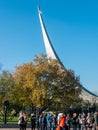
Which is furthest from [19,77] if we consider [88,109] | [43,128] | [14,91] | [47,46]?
[47,46]

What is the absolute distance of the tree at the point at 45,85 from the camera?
59.0m

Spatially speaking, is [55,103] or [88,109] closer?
[55,103]

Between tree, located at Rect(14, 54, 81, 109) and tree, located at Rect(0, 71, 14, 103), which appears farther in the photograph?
tree, located at Rect(0, 71, 14, 103)

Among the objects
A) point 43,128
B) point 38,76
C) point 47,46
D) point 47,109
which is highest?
point 47,46

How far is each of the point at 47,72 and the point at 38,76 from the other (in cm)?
133

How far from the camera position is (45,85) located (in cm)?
5903

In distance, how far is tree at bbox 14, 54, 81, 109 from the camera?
2322 inches

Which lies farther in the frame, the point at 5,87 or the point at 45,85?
the point at 5,87

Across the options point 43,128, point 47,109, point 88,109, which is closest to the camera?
point 43,128

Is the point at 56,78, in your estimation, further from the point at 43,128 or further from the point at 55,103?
the point at 43,128

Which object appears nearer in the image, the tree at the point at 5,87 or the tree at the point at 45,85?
the tree at the point at 45,85

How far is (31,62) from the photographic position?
60.6 metres

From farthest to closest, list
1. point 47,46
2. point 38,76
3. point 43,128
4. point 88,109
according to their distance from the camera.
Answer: point 47,46
point 88,109
point 38,76
point 43,128

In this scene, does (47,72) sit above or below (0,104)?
above
